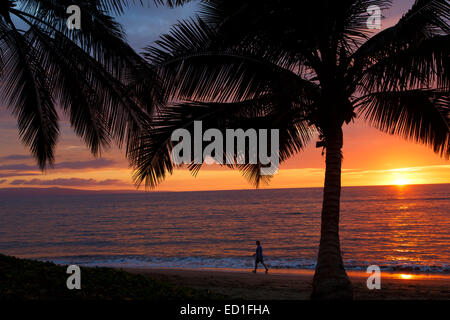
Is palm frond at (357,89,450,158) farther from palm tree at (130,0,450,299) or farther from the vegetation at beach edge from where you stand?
the vegetation at beach edge

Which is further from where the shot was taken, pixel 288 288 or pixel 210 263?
pixel 210 263

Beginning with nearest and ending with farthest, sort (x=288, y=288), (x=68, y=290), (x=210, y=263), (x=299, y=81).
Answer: (x=68, y=290) < (x=299, y=81) < (x=288, y=288) < (x=210, y=263)

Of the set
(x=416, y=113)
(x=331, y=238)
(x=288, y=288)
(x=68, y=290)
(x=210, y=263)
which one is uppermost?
(x=416, y=113)

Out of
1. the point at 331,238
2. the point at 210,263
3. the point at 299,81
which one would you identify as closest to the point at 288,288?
the point at 331,238

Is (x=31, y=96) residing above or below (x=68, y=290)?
above

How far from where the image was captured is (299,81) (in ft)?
27.4

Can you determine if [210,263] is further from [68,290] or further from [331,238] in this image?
[68,290]

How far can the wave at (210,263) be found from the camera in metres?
24.1

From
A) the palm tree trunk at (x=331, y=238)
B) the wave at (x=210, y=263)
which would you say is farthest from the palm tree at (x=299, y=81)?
the wave at (x=210, y=263)

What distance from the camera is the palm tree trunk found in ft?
27.6

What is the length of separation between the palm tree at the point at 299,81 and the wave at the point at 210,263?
17.2 m

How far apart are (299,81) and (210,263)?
874 inches

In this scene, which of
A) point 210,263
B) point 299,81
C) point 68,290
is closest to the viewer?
point 68,290

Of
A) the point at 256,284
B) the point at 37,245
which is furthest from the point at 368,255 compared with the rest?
the point at 37,245
